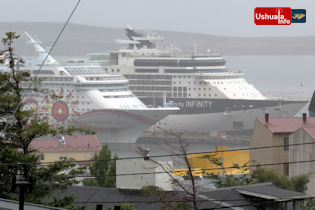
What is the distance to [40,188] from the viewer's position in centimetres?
884

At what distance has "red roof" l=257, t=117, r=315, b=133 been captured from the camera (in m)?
15.0

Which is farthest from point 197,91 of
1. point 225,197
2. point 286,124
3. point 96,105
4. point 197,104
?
point 225,197

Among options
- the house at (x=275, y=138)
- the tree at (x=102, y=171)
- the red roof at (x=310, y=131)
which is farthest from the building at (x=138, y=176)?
the tree at (x=102, y=171)

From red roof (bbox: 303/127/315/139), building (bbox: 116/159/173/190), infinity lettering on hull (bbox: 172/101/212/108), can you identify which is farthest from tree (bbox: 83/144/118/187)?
infinity lettering on hull (bbox: 172/101/212/108)

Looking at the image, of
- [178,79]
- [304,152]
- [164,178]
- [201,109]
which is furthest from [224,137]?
[164,178]

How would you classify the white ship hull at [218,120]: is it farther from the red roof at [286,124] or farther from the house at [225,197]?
the house at [225,197]

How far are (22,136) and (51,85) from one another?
32.8 metres

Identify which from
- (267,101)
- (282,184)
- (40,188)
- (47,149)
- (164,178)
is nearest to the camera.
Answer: (40,188)

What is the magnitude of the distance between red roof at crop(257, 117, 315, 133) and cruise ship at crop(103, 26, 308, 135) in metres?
27.2

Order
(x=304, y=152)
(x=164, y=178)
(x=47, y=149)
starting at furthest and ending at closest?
(x=47, y=149), (x=304, y=152), (x=164, y=178)

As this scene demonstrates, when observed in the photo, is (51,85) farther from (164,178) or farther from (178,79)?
(164,178)

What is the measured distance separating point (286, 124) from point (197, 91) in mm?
29291

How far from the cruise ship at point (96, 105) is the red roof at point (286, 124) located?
966 inches

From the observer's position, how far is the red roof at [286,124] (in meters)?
15.0
